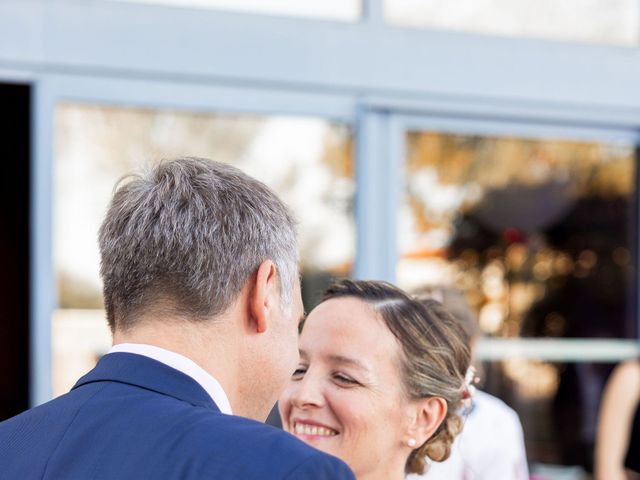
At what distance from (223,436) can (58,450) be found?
0.23m

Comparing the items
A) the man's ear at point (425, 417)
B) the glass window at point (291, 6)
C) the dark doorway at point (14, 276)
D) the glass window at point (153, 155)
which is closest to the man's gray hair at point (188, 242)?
the man's ear at point (425, 417)

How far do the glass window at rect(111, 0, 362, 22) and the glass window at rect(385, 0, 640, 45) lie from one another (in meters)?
0.23

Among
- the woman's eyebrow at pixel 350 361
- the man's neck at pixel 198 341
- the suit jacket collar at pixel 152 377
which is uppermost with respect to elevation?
the man's neck at pixel 198 341

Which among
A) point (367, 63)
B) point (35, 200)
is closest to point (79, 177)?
point (35, 200)

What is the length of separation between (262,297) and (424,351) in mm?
798

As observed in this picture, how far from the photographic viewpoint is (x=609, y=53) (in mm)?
5582

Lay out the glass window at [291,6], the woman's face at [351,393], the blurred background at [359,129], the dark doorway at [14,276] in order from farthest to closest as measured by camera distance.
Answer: the dark doorway at [14,276], the glass window at [291,6], the blurred background at [359,129], the woman's face at [351,393]

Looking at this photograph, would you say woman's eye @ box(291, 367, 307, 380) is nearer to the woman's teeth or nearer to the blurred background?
the woman's teeth

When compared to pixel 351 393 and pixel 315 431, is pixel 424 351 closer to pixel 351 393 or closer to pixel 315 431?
pixel 351 393

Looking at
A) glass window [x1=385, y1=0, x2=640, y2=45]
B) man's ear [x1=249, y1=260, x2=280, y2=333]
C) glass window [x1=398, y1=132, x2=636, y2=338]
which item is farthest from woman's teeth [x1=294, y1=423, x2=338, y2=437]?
glass window [x1=385, y1=0, x2=640, y2=45]

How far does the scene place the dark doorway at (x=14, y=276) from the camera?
22.6ft

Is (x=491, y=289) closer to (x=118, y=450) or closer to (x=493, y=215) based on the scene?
(x=493, y=215)

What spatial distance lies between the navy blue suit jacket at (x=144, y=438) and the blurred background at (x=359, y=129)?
2.73m

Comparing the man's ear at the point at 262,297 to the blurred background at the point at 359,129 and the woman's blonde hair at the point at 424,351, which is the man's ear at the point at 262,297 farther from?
the blurred background at the point at 359,129
